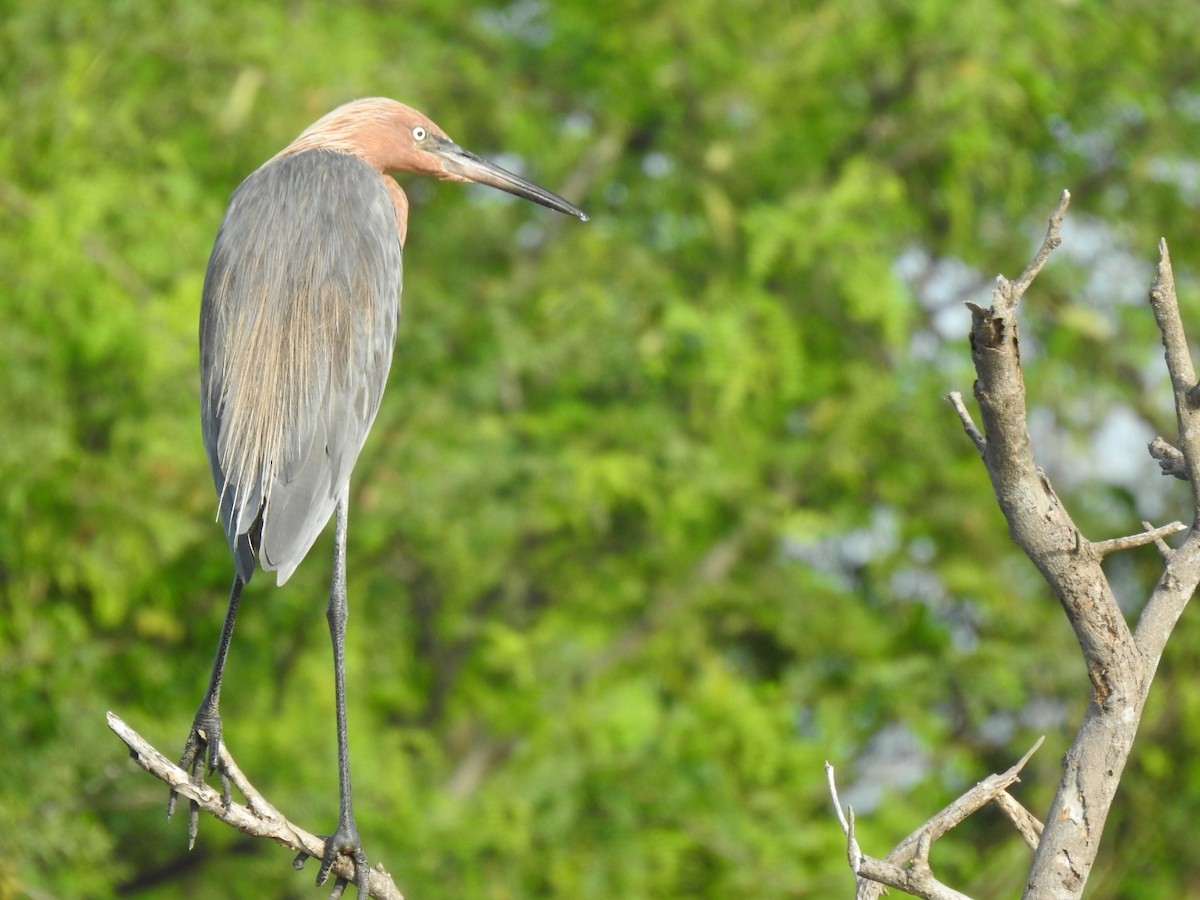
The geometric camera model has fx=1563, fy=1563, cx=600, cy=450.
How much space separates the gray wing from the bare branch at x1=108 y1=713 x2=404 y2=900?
707mm

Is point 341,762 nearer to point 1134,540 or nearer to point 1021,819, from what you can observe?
point 1021,819

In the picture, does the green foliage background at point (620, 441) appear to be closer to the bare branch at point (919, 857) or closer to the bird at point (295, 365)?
the bird at point (295, 365)

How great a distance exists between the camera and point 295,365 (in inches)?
164

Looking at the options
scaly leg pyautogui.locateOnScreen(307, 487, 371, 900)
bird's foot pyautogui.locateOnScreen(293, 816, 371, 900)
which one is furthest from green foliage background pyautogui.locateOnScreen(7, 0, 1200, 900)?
bird's foot pyautogui.locateOnScreen(293, 816, 371, 900)

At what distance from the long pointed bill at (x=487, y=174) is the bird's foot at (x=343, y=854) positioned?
6.99 ft

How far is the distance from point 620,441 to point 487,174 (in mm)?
3301

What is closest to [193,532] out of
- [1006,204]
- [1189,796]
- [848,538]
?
[848,538]

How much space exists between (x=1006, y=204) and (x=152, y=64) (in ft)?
15.6

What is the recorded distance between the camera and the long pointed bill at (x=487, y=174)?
5.06 meters

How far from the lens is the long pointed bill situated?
5.06 metres

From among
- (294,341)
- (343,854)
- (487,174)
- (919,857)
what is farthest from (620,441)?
(919,857)

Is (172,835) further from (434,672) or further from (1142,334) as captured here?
(1142,334)

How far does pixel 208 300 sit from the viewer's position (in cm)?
430

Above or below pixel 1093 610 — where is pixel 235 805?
below
